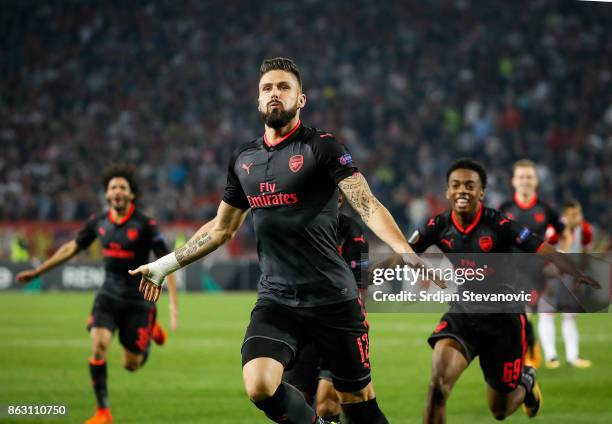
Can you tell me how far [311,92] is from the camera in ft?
101

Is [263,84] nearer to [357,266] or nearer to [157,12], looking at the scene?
[357,266]

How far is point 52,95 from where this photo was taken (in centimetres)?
3141

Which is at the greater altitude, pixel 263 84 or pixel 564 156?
pixel 564 156

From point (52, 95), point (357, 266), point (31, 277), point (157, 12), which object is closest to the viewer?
point (357, 266)

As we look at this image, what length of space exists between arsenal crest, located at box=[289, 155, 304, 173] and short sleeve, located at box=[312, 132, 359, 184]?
3.4 inches

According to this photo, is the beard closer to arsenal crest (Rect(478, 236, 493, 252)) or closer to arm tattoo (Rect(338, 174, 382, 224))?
arm tattoo (Rect(338, 174, 382, 224))

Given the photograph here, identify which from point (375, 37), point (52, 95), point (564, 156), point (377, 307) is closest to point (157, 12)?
point (52, 95)

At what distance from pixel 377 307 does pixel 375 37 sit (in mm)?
25918

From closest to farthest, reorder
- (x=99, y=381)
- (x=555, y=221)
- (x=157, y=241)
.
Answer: (x=99, y=381) → (x=157, y=241) → (x=555, y=221)

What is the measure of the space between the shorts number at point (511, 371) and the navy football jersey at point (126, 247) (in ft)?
11.8

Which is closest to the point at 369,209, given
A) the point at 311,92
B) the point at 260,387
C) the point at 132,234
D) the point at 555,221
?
the point at 260,387

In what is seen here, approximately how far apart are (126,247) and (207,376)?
2794mm

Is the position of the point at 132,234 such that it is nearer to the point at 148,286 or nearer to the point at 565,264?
the point at 148,286

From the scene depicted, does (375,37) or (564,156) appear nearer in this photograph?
(564,156)
